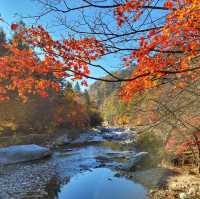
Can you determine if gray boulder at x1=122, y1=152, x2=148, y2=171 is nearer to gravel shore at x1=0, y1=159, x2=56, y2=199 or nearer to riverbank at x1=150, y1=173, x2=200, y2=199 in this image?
riverbank at x1=150, y1=173, x2=200, y2=199

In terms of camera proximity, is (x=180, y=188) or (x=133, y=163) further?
(x=133, y=163)

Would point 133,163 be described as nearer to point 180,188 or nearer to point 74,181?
point 74,181

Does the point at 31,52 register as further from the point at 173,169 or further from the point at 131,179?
the point at 173,169

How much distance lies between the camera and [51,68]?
447 cm

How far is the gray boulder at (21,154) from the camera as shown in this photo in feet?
48.1

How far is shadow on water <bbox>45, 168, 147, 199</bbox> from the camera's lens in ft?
29.5

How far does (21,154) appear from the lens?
1531cm

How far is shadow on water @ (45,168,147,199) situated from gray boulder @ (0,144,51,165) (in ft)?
14.6

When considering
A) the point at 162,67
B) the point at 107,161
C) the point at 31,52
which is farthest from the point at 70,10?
the point at 107,161

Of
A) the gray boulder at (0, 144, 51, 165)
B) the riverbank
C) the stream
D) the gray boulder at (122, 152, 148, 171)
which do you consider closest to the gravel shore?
the stream

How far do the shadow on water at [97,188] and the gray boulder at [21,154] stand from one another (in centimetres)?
444

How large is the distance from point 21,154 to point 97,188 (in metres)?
6.89

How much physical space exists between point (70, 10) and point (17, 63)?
6.04ft

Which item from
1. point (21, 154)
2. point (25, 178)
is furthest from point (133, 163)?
point (21, 154)
